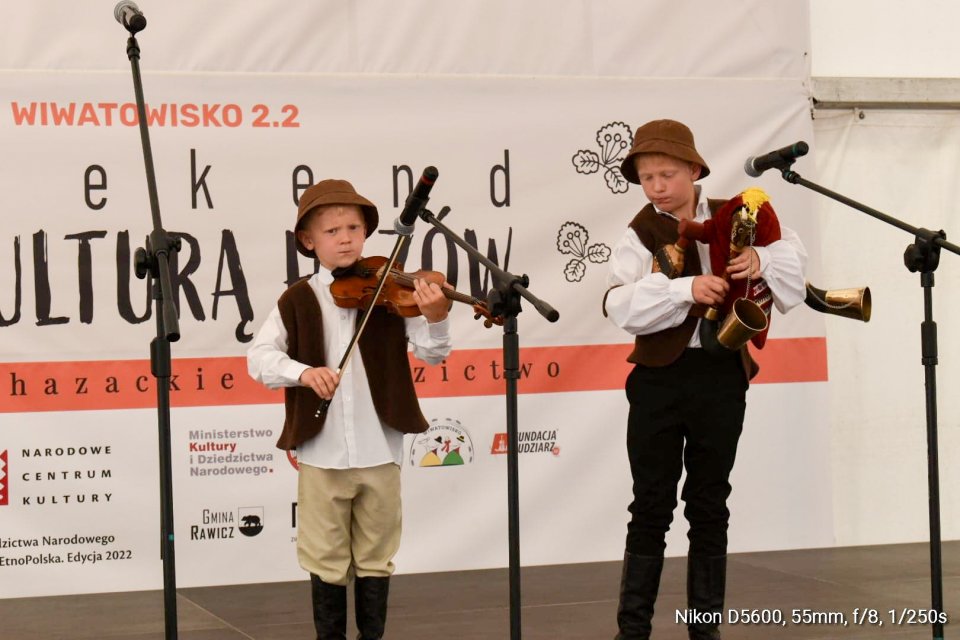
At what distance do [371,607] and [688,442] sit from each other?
3.00 feet

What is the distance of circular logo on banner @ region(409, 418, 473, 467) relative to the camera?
464 cm

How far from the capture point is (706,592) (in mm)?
3246

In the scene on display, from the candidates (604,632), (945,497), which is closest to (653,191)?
(604,632)

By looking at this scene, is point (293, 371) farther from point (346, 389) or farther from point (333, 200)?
point (333, 200)

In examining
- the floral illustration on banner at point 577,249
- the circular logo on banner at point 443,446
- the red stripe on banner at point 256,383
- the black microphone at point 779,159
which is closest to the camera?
the black microphone at point 779,159

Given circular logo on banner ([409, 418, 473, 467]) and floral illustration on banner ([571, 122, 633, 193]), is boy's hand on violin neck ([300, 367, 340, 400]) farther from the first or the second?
floral illustration on banner ([571, 122, 633, 193])

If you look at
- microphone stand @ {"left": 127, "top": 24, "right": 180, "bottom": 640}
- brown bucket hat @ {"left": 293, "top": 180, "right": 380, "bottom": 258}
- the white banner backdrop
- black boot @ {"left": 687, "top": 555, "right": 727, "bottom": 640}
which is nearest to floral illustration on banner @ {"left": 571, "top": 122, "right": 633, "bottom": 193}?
the white banner backdrop

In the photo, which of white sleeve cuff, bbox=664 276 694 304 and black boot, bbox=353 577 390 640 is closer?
white sleeve cuff, bbox=664 276 694 304

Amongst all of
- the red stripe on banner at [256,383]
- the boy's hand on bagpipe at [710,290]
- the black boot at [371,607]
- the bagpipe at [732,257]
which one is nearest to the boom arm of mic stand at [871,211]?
the bagpipe at [732,257]

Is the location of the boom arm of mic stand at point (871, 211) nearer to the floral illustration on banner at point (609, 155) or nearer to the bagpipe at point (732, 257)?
the bagpipe at point (732, 257)

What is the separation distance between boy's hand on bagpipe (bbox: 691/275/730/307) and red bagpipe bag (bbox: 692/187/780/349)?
0.05m

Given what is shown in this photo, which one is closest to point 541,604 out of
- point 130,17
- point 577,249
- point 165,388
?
point 577,249

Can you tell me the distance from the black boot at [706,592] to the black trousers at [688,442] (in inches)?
1.1

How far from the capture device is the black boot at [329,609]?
3.21 m
